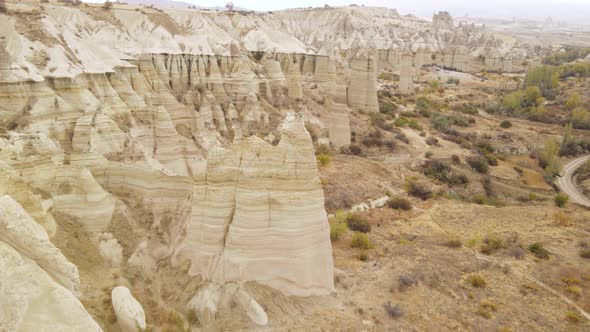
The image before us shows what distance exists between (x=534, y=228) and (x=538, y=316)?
23.4ft

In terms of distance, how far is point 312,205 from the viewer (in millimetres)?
9914

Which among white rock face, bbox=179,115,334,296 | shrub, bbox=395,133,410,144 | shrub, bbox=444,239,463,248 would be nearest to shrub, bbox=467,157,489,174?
shrub, bbox=395,133,410,144

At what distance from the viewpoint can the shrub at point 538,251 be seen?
14.4m

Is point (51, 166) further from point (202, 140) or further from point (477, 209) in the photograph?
point (477, 209)

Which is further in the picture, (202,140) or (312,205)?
(202,140)

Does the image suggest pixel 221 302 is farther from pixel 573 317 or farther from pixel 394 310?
pixel 573 317

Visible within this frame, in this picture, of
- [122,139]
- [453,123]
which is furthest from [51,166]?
[453,123]

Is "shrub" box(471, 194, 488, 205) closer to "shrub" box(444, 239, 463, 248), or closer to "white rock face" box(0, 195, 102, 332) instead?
"shrub" box(444, 239, 463, 248)

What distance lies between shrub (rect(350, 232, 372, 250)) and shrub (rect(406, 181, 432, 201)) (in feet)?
26.8

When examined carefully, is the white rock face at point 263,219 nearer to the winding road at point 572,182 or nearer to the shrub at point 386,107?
the winding road at point 572,182

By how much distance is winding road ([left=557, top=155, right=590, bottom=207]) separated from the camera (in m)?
25.1

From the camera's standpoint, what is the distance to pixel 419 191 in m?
21.4

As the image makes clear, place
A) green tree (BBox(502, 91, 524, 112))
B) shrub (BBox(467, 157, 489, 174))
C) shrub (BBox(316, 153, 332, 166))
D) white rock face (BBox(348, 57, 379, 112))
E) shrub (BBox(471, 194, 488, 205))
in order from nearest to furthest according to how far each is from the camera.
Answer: shrub (BBox(471, 194, 488, 205))
shrub (BBox(316, 153, 332, 166))
shrub (BBox(467, 157, 489, 174))
white rock face (BBox(348, 57, 379, 112))
green tree (BBox(502, 91, 524, 112))

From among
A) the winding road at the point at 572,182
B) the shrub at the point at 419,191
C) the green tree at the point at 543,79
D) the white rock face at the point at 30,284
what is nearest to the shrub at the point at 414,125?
the winding road at the point at 572,182
